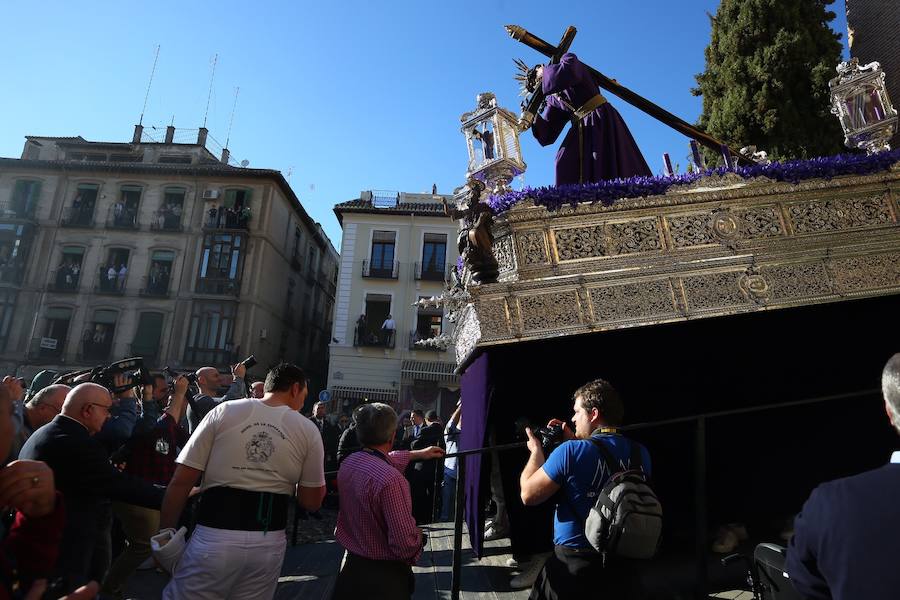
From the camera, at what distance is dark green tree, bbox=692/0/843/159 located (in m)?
8.73

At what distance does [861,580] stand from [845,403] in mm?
4275

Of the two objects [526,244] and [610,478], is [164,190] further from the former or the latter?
[610,478]

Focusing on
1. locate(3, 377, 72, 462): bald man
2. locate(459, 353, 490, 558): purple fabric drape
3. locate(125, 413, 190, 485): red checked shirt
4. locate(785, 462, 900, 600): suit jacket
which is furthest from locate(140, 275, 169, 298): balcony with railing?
locate(785, 462, 900, 600): suit jacket

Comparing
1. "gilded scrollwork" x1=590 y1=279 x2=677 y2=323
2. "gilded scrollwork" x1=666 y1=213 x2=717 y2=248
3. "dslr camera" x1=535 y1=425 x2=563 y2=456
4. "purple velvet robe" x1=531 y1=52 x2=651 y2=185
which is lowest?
"dslr camera" x1=535 y1=425 x2=563 y2=456

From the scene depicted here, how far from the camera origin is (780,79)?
8914 millimetres

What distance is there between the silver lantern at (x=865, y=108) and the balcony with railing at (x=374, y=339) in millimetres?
21083

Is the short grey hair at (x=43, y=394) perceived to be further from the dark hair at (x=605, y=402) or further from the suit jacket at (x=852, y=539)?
the suit jacket at (x=852, y=539)

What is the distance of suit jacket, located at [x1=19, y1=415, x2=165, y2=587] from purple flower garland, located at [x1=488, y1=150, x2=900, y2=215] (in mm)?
3667

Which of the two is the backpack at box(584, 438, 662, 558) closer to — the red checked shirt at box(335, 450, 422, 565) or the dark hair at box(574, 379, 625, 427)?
the dark hair at box(574, 379, 625, 427)

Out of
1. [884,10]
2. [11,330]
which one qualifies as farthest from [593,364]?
[11,330]

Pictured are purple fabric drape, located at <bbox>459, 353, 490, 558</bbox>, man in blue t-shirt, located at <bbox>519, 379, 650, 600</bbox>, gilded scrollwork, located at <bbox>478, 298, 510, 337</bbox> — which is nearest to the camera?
man in blue t-shirt, located at <bbox>519, 379, 650, 600</bbox>

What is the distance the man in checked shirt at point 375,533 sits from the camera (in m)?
2.84

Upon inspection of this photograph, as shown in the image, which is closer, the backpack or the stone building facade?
the backpack

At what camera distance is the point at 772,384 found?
508 centimetres
